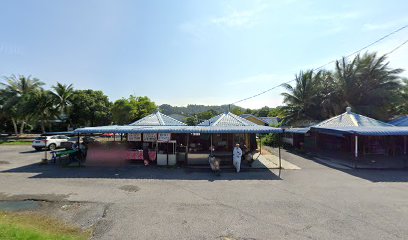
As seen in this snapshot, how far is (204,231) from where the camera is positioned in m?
5.79

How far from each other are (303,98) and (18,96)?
3951 cm

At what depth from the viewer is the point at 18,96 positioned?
3378 centimetres

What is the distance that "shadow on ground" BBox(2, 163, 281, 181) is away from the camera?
450 inches

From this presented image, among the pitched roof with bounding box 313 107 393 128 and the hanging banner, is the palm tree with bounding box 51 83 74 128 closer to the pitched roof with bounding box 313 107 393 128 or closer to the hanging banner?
the hanging banner

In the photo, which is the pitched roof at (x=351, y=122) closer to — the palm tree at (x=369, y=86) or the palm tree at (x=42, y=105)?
the palm tree at (x=369, y=86)

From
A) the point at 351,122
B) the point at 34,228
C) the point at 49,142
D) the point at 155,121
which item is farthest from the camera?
the point at 49,142

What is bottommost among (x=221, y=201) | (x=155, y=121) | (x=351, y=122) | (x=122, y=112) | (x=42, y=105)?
(x=221, y=201)

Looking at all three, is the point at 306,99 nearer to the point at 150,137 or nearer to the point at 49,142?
the point at 150,137

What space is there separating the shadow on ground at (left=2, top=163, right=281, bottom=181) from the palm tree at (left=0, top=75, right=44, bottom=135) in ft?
73.4

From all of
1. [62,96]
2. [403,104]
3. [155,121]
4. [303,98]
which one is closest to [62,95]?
[62,96]

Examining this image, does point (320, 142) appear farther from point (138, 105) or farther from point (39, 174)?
point (138, 105)

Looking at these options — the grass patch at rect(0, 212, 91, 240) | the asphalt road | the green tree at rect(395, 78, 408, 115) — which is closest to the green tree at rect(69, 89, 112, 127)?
the asphalt road

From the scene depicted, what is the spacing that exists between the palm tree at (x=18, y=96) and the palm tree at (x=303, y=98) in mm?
33961

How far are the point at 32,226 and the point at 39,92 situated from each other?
109 ft
